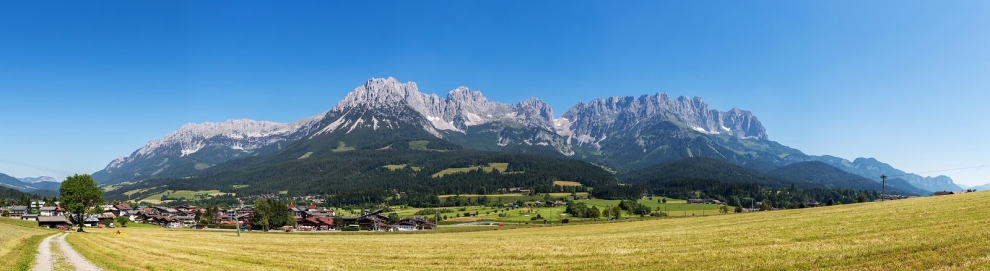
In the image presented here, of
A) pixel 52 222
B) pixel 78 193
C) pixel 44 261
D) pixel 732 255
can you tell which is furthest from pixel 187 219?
pixel 732 255

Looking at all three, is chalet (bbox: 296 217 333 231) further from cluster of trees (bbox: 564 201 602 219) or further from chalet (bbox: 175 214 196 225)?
cluster of trees (bbox: 564 201 602 219)

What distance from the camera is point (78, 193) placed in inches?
3664

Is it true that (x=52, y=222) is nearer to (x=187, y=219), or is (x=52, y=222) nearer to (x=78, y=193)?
(x=78, y=193)

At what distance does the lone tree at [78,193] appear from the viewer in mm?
92062

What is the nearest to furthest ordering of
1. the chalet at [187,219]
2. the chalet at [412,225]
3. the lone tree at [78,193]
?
1. the lone tree at [78,193]
2. the chalet at [412,225]
3. the chalet at [187,219]

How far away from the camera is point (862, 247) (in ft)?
73.7

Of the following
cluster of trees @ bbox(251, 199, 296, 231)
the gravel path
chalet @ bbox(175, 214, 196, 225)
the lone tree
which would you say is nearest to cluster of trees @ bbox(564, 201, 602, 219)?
cluster of trees @ bbox(251, 199, 296, 231)

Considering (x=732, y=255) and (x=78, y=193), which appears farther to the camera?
(x=78, y=193)

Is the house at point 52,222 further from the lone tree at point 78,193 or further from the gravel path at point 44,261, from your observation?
the gravel path at point 44,261

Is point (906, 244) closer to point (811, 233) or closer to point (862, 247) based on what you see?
point (862, 247)

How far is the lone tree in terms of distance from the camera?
92.1 m

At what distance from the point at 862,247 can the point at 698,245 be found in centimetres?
890

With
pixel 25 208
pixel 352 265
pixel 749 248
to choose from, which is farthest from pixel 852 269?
pixel 25 208

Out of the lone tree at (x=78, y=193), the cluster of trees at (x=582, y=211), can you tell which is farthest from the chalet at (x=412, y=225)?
the lone tree at (x=78, y=193)
